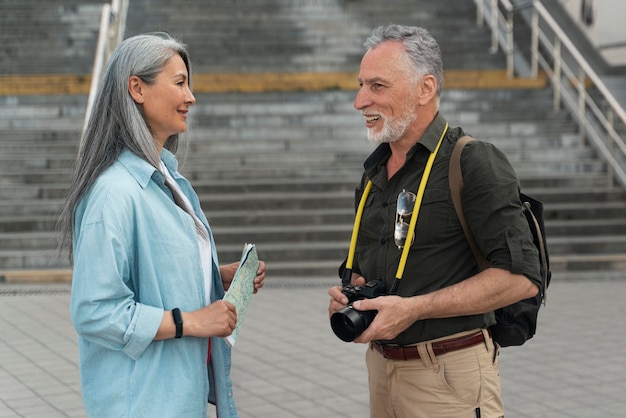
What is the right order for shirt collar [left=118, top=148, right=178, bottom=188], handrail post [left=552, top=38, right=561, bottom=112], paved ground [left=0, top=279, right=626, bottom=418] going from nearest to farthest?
1. shirt collar [left=118, top=148, right=178, bottom=188]
2. paved ground [left=0, top=279, right=626, bottom=418]
3. handrail post [left=552, top=38, right=561, bottom=112]

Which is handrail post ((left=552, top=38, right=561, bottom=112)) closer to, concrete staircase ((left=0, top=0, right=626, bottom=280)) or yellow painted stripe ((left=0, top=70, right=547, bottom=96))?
concrete staircase ((left=0, top=0, right=626, bottom=280))

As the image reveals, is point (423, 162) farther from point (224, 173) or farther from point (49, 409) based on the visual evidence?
point (224, 173)

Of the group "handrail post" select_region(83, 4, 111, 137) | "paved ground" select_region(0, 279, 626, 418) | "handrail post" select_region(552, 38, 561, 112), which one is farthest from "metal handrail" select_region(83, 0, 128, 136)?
"handrail post" select_region(552, 38, 561, 112)

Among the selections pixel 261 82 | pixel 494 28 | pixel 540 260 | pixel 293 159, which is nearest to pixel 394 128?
pixel 540 260

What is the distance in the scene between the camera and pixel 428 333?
282 cm

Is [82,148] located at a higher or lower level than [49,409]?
higher

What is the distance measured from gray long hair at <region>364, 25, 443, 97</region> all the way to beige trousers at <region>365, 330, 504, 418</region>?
0.79m

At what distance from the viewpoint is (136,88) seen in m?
2.71

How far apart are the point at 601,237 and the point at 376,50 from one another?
8697mm

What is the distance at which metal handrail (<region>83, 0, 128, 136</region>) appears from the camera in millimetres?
11820

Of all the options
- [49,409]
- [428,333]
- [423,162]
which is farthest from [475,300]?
[49,409]

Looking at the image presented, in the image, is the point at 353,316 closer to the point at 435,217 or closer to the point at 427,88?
the point at 435,217

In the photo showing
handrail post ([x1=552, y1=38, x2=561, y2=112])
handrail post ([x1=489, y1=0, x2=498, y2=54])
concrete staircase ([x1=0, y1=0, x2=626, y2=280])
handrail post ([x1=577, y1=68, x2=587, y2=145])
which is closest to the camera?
concrete staircase ([x1=0, y1=0, x2=626, y2=280])

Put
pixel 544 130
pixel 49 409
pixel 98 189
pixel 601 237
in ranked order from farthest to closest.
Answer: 1. pixel 544 130
2. pixel 601 237
3. pixel 49 409
4. pixel 98 189
